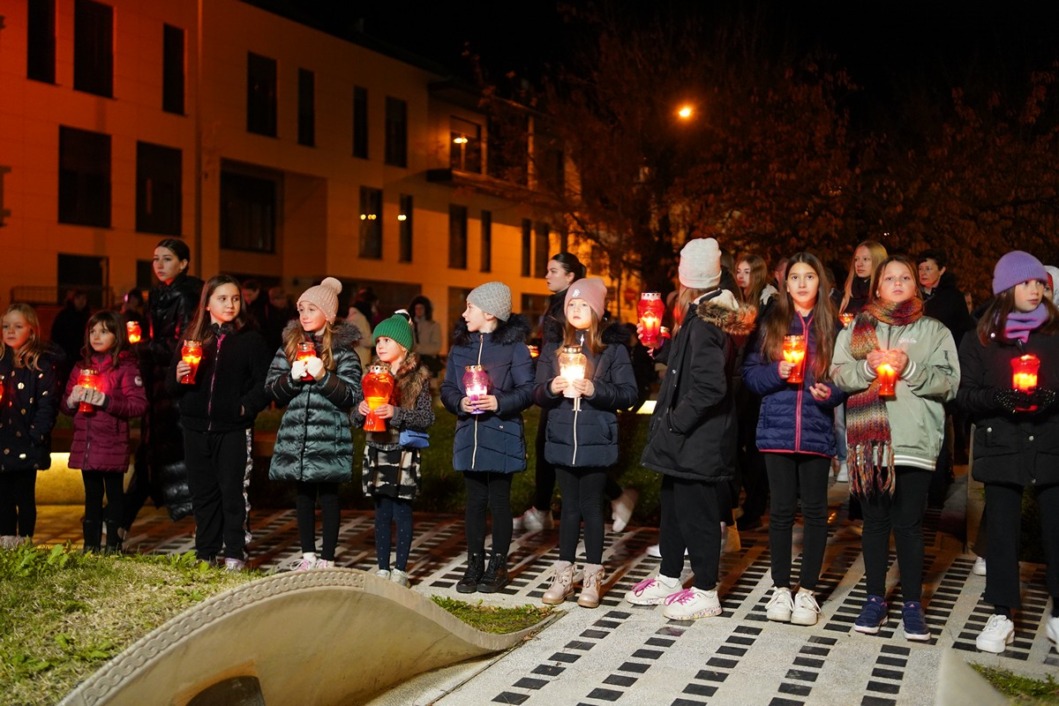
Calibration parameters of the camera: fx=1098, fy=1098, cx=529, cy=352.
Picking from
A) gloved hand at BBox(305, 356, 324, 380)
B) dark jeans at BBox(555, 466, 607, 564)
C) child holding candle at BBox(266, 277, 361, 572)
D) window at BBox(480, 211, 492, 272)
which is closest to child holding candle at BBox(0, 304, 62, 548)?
child holding candle at BBox(266, 277, 361, 572)

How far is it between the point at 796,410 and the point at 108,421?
16.3 feet

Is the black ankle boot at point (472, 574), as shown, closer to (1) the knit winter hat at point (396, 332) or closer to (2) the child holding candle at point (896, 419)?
(1) the knit winter hat at point (396, 332)

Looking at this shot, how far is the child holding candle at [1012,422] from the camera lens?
6066mm

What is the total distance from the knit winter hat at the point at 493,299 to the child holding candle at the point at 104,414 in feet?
9.01

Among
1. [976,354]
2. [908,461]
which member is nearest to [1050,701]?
[908,461]

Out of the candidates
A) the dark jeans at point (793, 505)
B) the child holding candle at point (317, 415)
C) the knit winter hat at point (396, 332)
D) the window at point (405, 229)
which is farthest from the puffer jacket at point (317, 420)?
the window at point (405, 229)

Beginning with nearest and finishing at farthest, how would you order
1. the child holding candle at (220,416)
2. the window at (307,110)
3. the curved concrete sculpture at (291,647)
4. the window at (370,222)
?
the curved concrete sculpture at (291,647) → the child holding candle at (220,416) → the window at (307,110) → the window at (370,222)

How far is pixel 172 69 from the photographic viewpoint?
31141mm

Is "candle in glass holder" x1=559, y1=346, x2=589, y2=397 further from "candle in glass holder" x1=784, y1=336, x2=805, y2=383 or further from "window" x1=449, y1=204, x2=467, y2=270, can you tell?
"window" x1=449, y1=204, x2=467, y2=270

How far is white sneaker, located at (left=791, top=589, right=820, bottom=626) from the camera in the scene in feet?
21.5

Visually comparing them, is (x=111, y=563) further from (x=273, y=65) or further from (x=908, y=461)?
(x=273, y=65)

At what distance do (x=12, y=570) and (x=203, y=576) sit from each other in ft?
2.68

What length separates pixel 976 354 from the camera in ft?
20.8

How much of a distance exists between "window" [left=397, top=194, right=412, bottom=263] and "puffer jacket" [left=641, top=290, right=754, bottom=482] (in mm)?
35160
